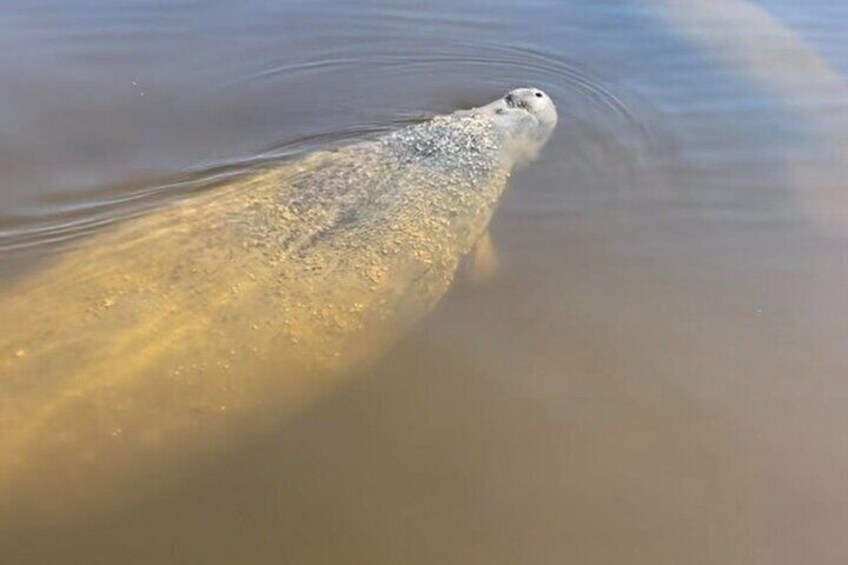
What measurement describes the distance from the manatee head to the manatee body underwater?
0.34m

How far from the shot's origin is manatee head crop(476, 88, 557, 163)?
5.65 m

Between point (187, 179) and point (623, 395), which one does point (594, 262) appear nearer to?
point (623, 395)

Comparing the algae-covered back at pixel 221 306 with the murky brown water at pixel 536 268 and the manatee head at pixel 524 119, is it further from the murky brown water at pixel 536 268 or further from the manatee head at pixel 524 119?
the manatee head at pixel 524 119

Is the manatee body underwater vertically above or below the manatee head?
below

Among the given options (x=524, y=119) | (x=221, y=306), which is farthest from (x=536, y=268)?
(x=221, y=306)

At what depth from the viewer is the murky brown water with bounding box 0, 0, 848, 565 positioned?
347 cm

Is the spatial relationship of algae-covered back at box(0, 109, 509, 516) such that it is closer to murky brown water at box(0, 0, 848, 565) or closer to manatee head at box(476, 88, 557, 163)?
murky brown water at box(0, 0, 848, 565)

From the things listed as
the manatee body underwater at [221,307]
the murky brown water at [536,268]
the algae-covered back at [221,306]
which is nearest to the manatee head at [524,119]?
the murky brown water at [536,268]

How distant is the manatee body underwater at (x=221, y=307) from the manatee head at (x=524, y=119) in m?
0.34

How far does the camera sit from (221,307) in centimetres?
399

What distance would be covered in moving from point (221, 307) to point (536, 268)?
1648mm

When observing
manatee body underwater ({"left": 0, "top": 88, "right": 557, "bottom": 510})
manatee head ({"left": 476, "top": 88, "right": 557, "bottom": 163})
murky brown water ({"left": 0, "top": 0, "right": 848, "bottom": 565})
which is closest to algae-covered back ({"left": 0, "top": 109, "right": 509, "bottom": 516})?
manatee body underwater ({"left": 0, "top": 88, "right": 557, "bottom": 510})

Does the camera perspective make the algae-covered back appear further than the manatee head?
No

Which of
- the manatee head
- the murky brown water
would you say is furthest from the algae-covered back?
the manatee head
